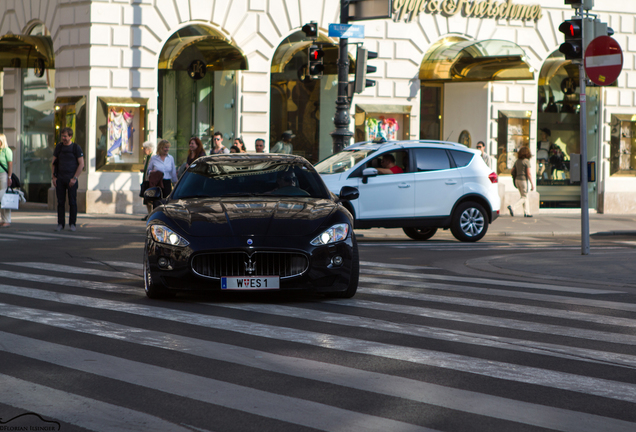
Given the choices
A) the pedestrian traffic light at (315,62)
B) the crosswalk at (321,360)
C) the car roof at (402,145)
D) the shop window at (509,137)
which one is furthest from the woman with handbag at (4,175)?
the shop window at (509,137)

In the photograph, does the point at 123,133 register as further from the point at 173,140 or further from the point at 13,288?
the point at 13,288

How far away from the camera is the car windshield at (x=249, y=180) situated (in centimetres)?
924

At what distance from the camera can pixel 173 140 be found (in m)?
22.8

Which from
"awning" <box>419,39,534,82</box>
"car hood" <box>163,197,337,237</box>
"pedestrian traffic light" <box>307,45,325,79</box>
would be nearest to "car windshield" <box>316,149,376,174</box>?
"pedestrian traffic light" <box>307,45,325,79</box>

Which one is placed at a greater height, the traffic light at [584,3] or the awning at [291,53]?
the awning at [291,53]

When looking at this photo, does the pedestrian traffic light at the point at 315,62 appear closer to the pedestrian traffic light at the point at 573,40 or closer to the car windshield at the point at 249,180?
the pedestrian traffic light at the point at 573,40

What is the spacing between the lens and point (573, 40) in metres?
12.9

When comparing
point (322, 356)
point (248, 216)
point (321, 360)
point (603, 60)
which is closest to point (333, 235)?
point (248, 216)

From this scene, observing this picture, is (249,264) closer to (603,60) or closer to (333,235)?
(333,235)

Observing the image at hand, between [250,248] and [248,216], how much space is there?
1.45ft

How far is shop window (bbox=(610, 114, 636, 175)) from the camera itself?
26250 millimetres

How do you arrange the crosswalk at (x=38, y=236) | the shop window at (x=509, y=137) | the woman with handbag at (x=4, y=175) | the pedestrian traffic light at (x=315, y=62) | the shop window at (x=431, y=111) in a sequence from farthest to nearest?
the shop window at (x=431, y=111), the shop window at (x=509, y=137), the pedestrian traffic light at (x=315, y=62), the woman with handbag at (x=4, y=175), the crosswalk at (x=38, y=236)

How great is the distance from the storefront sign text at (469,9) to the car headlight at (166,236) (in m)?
16.6

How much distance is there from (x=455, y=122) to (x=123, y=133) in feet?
29.5
